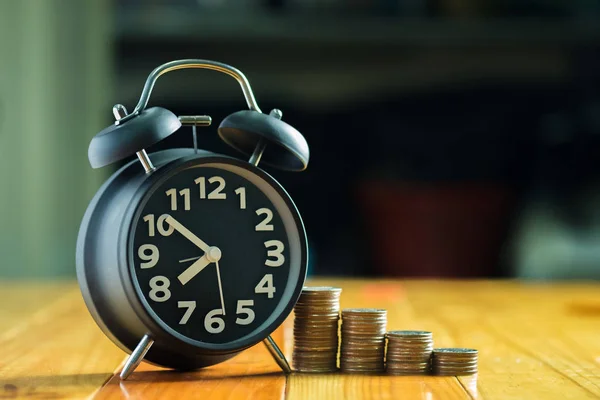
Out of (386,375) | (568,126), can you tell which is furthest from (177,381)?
(568,126)

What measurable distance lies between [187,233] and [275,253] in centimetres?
12

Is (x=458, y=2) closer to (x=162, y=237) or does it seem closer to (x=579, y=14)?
(x=579, y=14)

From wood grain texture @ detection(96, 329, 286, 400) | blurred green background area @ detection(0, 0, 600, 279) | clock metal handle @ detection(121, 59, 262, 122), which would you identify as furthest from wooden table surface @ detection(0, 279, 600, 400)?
blurred green background area @ detection(0, 0, 600, 279)

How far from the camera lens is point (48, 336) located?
1.65 metres

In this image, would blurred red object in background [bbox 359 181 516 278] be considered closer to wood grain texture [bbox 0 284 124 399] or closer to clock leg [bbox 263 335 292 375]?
wood grain texture [bbox 0 284 124 399]

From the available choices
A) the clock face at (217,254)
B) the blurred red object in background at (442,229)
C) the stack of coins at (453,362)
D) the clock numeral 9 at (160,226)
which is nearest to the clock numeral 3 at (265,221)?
the clock face at (217,254)

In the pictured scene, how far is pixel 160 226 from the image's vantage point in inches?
46.9

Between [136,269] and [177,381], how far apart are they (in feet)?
0.46

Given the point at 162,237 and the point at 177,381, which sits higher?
the point at 162,237

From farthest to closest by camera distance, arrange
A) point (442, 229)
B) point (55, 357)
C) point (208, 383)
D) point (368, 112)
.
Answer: point (368, 112), point (442, 229), point (55, 357), point (208, 383)

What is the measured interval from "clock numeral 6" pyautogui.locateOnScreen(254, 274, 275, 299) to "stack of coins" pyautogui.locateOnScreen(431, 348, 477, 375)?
0.21 metres

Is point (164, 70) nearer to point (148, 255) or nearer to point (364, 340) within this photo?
point (148, 255)

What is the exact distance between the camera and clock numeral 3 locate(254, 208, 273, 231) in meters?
1.24

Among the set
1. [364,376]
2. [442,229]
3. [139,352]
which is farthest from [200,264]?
[442,229]
